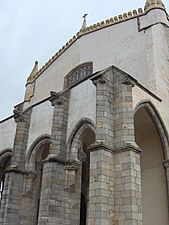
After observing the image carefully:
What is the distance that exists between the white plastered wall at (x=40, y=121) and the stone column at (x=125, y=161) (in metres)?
3.48

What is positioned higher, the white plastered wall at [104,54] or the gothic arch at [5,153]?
the white plastered wall at [104,54]

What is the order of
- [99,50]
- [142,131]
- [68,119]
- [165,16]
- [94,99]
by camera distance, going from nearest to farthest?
[94,99] → [68,119] → [142,131] → [165,16] → [99,50]

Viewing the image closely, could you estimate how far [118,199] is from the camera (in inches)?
287

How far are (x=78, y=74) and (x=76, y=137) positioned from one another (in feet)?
20.5

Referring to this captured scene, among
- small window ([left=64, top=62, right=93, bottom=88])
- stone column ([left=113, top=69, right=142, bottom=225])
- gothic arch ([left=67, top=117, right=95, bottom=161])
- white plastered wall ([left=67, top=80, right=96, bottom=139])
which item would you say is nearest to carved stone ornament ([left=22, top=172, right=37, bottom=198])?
gothic arch ([left=67, top=117, right=95, bottom=161])

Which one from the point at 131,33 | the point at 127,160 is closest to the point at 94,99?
the point at 127,160

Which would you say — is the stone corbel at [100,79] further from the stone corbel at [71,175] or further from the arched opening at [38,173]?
the arched opening at [38,173]

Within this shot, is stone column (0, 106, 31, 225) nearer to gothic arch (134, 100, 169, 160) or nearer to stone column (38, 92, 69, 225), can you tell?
stone column (38, 92, 69, 225)

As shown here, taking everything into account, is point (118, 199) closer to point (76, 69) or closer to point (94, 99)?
point (94, 99)

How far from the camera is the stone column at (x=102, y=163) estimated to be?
7055mm

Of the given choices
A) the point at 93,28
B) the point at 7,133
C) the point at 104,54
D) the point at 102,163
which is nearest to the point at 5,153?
the point at 7,133

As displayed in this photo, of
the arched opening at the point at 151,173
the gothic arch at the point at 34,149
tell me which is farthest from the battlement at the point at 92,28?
the gothic arch at the point at 34,149

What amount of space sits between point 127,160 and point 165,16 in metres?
8.45

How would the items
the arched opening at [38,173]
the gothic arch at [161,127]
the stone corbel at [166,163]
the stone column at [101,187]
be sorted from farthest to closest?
the arched opening at [38,173] < the stone corbel at [166,163] < the gothic arch at [161,127] < the stone column at [101,187]
